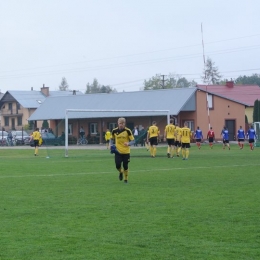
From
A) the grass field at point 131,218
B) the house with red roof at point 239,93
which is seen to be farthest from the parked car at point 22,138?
the grass field at point 131,218

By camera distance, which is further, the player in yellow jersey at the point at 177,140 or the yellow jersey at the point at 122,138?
the player in yellow jersey at the point at 177,140

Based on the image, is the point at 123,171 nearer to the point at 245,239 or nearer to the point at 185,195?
the point at 185,195

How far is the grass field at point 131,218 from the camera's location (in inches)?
384

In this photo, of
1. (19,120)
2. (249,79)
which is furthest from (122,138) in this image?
(249,79)

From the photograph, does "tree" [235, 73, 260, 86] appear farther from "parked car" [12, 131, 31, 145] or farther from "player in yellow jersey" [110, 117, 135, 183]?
"player in yellow jersey" [110, 117, 135, 183]

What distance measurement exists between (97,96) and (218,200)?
64.0 metres

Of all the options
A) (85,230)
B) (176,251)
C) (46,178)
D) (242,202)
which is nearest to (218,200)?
(242,202)

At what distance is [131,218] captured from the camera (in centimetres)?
1267

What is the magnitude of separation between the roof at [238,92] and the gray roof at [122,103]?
3.64m

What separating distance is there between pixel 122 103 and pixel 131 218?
62.1 metres

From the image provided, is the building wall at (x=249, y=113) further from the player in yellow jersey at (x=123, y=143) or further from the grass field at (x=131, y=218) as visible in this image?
the player in yellow jersey at (x=123, y=143)

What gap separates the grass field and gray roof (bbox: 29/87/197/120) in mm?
45087

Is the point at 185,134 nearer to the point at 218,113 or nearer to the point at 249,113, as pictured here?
the point at 218,113

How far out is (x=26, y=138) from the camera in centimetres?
7325
